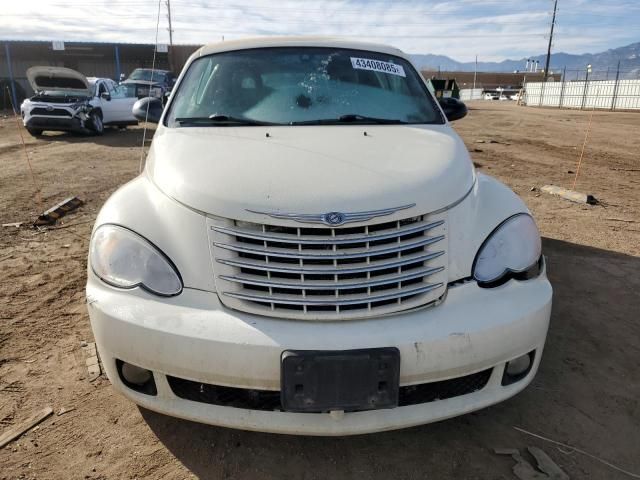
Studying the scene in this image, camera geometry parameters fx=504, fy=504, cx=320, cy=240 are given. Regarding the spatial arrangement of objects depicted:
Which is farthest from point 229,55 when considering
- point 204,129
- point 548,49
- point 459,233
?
point 548,49

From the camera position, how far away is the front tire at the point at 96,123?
14.0 meters

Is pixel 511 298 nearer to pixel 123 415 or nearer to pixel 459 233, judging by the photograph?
pixel 459 233

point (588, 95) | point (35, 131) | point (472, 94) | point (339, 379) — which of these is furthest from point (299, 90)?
point (472, 94)

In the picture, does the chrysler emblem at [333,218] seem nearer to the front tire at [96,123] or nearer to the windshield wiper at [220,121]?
the windshield wiper at [220,121]

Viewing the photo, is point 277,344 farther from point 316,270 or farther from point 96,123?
point 96,123

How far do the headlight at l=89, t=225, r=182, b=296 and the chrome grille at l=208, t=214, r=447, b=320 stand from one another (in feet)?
0.72

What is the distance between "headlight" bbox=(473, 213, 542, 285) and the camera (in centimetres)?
221

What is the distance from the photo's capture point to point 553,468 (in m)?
2.15

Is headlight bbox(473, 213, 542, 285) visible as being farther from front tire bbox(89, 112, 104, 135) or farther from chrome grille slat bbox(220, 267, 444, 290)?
front tire bbox(89, 112, 104, 135)

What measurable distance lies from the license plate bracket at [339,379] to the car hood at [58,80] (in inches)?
549

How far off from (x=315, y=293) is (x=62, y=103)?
13.7 meters

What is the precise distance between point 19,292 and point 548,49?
59456mm

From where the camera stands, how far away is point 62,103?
1328cm

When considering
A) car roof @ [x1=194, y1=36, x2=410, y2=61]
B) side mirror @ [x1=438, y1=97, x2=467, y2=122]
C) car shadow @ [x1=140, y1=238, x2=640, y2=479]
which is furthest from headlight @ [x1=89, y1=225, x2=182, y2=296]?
side mirror @ [x1=438, y1=97, x2=467, y2=122]
